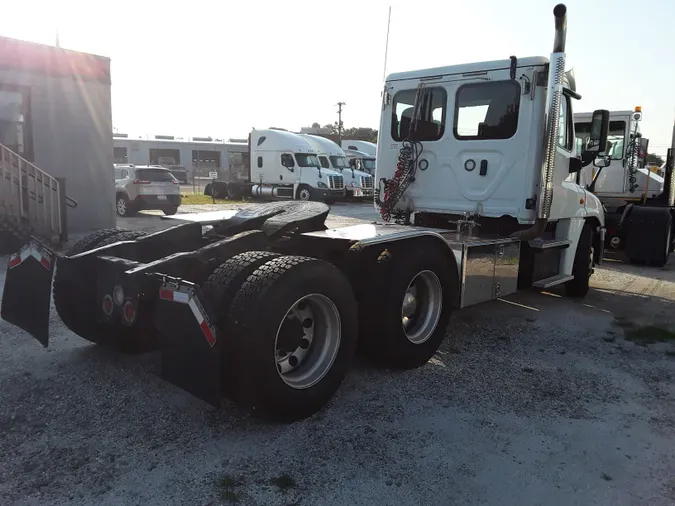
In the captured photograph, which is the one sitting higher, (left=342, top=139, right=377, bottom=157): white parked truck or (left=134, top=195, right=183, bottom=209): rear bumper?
(left=342, top=139, right=377, bottom=157): white parked truck

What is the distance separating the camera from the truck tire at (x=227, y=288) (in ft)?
11.0

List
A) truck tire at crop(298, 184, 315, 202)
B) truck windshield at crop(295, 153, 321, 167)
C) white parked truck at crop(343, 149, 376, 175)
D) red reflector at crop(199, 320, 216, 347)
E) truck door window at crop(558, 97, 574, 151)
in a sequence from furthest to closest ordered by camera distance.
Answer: white parked truck at crop(343, 149, 376, 175) < truck windshield at crop(295, 153, 321, 167) < truck tire at crop(298, 184, 315, 202) < truck door window at crop(558, 97, 574, 151) < red reflector at crop(199, 320, 216, 347)

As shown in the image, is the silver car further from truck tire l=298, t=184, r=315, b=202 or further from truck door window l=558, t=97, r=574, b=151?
truck door window l=558, t=97, r=574, b=151

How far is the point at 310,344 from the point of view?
12.9ft

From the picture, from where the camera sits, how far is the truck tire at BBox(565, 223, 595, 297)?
766 centimetres

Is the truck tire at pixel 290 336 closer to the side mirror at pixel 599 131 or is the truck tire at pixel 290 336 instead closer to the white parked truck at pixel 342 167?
the side mirror at pixel 599 131

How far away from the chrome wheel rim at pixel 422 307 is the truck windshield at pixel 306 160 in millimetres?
21049

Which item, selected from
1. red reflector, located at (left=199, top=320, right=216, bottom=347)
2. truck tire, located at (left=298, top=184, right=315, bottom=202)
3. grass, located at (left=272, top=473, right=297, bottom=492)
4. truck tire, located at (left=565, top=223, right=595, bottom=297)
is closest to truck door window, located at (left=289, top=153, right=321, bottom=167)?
truck tire, located at (left=298, top=184, right=315, bottom=202)

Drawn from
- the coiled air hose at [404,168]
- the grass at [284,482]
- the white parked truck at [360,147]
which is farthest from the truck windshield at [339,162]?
the grass at [284,482]

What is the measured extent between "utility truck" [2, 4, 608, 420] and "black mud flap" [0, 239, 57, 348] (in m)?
0.01

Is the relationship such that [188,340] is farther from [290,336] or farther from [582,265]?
[582,265]

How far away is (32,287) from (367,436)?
8.91 feet

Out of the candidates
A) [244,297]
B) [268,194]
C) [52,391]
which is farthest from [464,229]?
[268,194]

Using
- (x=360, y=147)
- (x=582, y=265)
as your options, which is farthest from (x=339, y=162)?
(x=582, y=265)
